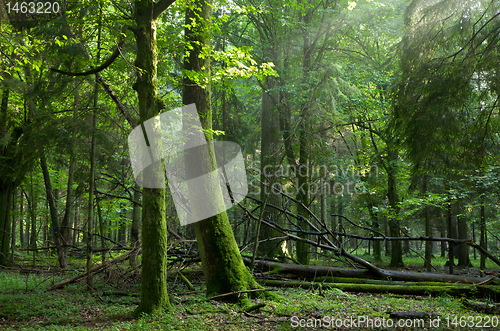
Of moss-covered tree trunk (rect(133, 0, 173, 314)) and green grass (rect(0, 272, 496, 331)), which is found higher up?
moss-covered tree trunk (rect(133, 0, 173, 314))

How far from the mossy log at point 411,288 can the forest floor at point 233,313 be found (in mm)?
134

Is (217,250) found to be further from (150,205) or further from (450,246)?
(450,246)

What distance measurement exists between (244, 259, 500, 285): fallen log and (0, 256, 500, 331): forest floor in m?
0.84

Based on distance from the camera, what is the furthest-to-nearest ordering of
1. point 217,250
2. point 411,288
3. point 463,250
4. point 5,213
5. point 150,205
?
point 463,250
point 5,213
point 411,288
point 217,250
point 150,205

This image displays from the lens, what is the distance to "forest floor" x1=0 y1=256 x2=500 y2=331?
4.13 m

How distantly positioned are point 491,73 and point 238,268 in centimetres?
548

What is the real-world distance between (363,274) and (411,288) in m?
1.12

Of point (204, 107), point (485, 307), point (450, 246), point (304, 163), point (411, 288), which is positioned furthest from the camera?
point (304, 163)

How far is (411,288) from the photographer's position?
6.25 metres

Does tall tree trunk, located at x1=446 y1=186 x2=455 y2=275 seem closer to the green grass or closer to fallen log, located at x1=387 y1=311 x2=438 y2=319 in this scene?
the green grass

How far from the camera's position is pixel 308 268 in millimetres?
A: 7410

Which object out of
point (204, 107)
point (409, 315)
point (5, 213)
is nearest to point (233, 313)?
point (409, 315)

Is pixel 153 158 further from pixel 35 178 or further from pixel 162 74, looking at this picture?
pixel 35 178

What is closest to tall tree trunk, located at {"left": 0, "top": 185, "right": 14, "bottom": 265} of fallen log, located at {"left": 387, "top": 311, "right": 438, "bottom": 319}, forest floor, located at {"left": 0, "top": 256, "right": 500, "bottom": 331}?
forest floor, located at {"left": 0, "top": 256, "right": 500, "bottom": 331}
